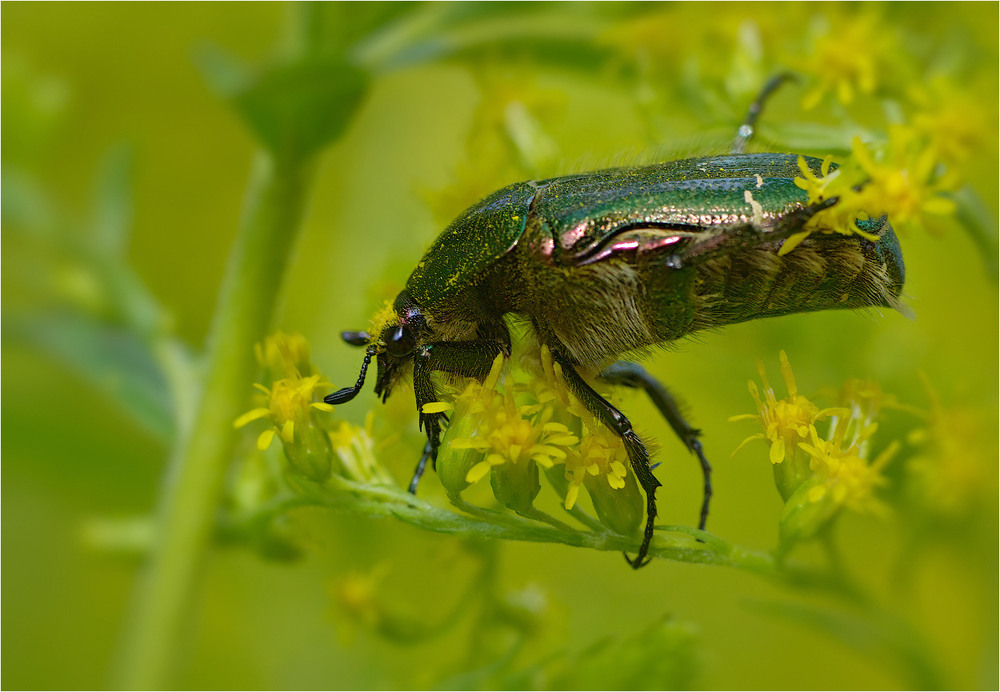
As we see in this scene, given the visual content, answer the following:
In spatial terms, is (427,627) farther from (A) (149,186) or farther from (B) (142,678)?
(A) (149,186)

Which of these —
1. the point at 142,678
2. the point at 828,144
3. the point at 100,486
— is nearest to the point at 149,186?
the point at 100,486

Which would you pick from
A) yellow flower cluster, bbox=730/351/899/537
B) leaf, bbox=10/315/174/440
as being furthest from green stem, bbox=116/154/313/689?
yellow flower cluster, bbox=730/351/899/537

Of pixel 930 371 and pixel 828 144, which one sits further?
pixel 930 371

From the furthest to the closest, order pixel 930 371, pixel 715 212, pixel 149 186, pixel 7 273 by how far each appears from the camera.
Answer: pixel 149 186 → pixel 7 273 → pixel 930 371 → pixel 715 212

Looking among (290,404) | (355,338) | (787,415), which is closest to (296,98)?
(355,338)

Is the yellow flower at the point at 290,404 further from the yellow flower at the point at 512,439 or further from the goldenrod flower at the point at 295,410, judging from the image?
the yellow flower at the point at 512,439

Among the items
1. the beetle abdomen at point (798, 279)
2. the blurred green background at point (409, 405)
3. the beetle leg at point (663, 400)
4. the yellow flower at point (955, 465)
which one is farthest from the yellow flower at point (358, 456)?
the yellow flower at point (955, 465)

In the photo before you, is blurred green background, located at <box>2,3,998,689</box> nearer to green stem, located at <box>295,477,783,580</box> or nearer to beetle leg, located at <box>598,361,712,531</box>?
beetle leg, located at <box>598,361,712,531</box>

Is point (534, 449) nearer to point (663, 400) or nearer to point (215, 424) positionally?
point (663, 400)
